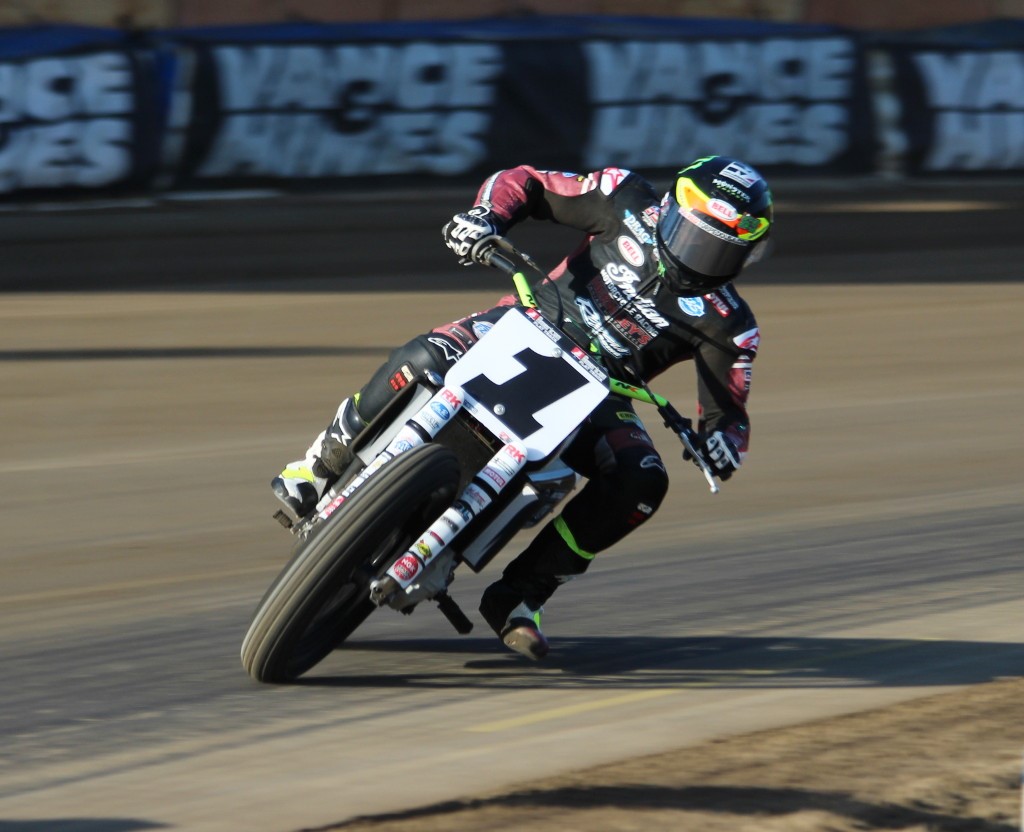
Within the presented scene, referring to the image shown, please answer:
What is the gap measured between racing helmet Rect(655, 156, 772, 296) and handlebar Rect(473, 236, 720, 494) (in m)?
0.43

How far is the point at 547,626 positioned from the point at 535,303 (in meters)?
1.62

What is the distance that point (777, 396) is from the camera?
13.7 metres

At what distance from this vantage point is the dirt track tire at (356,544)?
559 cm

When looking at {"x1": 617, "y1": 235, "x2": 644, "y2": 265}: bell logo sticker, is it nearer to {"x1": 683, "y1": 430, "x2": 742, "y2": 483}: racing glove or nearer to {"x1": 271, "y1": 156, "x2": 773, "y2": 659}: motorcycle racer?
{"x1": 271, "y1": 156, "x2": 773, "y2": 659}: motorcycle racer

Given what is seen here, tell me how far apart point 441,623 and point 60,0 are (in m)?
16.5

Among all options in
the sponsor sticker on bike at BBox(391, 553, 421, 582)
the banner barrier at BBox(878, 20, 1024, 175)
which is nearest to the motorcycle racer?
the sponsor sticker on bike at BBox(391, 553, 421, 582)

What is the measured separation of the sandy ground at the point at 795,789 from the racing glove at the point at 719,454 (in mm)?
900

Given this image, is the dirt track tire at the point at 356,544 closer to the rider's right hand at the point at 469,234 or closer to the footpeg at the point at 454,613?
the footpeg at the point at 454,613

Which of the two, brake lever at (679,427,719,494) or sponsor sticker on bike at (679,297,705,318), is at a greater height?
sponsor sticker on bike at (679,297,705,318)

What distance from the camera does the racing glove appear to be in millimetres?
6430

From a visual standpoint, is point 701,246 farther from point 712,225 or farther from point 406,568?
point 406,568

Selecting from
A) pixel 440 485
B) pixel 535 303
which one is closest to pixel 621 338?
pixel 535 303

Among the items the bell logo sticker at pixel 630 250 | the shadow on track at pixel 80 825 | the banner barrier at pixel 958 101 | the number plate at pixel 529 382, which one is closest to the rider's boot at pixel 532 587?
the number plate at pixel 529 382

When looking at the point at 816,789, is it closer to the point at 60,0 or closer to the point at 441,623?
the point at 441,623
